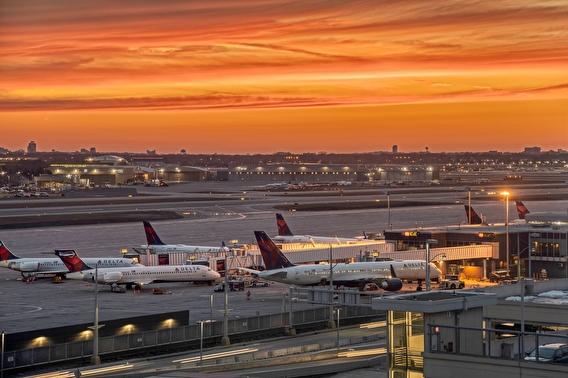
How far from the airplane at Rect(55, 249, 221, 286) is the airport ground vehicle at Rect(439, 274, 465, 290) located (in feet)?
68.4

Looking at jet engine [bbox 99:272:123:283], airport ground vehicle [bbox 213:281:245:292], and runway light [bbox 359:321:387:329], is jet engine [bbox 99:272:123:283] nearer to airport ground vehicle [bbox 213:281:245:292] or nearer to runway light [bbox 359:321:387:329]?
airport ground vehicle [bbox 213:281:245:292]

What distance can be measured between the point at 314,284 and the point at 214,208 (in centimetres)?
11314

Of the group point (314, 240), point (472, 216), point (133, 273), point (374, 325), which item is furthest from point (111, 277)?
point (472, 216)

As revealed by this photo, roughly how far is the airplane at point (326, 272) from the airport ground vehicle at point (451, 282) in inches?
120

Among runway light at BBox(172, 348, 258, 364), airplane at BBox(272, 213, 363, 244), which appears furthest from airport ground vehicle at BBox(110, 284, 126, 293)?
airplane at BBox(272, 213, 363, 244)

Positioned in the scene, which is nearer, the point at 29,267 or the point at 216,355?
the point at 216,355

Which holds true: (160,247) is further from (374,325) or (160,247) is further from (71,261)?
(374,325)

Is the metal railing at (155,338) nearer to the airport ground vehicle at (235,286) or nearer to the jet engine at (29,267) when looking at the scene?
the airport ground vehicle at (235,286)

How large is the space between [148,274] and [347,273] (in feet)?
58.5

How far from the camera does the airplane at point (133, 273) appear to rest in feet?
271

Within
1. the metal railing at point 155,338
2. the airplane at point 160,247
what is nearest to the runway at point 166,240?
the airplane at point 160,247

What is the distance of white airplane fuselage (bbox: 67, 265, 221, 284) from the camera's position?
271ft

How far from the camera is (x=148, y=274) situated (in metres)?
84.9

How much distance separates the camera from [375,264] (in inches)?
3319
